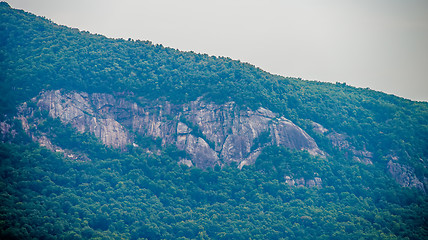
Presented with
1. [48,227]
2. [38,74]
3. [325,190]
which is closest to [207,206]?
[325,190]

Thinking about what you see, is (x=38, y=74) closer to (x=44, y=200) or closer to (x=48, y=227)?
(x=44, y=200)

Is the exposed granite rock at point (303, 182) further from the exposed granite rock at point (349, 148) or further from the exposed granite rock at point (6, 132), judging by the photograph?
the exposed granite rock at point (6, 132)

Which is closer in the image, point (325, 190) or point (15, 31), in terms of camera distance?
point (325, 190)

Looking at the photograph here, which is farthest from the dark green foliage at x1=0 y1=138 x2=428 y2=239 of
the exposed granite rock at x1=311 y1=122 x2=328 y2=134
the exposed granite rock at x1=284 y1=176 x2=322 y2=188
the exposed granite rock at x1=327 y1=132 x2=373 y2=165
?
the exposed granite rock at x1=311 y1=122 x2=328 y2=134

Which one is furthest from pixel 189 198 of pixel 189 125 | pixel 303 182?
pixel 303 182

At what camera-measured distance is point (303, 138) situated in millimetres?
134500

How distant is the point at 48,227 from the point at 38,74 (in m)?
41.0

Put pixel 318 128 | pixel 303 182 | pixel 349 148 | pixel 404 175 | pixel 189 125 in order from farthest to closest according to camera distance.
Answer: pixel 318 128, pixel 349 148, pixel 189 125, pixel 404 175, pixel 303 182

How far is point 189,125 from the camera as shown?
132375 mm

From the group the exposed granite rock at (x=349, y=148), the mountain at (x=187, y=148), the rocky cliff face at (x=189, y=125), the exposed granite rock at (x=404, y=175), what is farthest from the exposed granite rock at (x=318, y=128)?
the exposed granite rock at (x=404, y=175)

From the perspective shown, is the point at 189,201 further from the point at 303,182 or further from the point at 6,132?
the point at 6,132

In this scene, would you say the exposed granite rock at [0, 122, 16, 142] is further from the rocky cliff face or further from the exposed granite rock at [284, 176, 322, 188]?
the exposed granite rock at [284, 176, 322, 188]

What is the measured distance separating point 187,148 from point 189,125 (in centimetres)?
554

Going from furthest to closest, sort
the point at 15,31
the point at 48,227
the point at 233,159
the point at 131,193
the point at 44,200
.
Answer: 1. the point at 15,31
2. the point at 233,159
3. the point at 131,193
4. the point at 44,200
5. the point at 48,227
